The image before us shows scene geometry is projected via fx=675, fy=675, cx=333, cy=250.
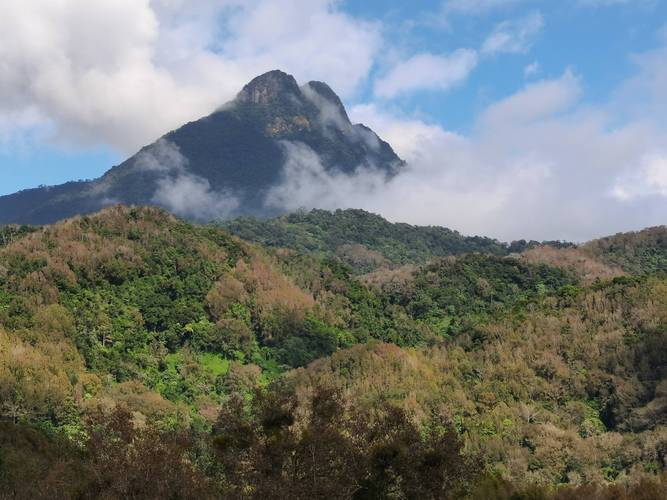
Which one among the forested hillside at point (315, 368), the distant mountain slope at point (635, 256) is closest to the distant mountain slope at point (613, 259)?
the distant mountain slope at point (635, 256)

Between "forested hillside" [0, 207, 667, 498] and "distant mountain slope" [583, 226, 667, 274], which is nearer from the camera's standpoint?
"forested hillside" [0, 207, 667, 498]

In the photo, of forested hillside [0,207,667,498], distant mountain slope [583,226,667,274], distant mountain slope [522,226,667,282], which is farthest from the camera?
distant mountain slope [583,226,667,274]

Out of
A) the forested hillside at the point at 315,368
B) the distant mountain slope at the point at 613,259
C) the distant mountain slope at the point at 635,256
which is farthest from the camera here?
the distant mountain slope at the point at 635,256

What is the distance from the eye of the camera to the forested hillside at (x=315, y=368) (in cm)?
3017

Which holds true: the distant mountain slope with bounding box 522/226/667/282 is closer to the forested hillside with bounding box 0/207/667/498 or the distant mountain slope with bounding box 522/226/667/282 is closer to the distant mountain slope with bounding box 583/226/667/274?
the distant mountain slope with bounding box 583/226/667/274

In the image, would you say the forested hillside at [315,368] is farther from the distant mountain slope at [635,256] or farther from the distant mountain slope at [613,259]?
the distant mountain slope at [635,256]

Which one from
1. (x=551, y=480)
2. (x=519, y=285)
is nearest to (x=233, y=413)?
(x=551, y=480)

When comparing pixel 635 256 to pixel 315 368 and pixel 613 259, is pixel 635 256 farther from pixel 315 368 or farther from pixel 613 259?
pixel 315 368

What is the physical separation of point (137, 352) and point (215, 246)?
3766cm

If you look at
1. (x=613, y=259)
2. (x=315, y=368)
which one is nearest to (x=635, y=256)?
(x=613, y=259)

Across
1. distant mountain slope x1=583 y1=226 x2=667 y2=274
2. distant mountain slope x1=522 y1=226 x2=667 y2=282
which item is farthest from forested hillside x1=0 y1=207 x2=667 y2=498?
distant mountain slope x1=583 y1=226 x2=667 y2=274

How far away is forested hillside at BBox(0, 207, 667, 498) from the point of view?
99.0 feet

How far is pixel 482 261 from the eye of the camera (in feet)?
556

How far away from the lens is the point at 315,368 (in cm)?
10231
